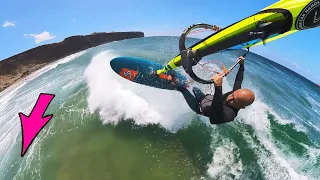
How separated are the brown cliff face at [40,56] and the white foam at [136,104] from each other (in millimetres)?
33305

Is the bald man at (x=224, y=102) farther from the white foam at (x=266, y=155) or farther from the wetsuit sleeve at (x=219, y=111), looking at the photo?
the white foam at (x=266, y=155)

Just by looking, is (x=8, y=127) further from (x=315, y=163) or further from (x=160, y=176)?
(x=315, y=163)

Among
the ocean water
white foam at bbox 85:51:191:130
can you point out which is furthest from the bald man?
white foam at bbox 85:51:191:130

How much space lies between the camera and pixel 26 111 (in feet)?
46.6

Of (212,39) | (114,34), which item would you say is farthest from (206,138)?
(114,34)

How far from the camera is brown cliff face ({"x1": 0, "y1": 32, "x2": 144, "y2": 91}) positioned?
152ft

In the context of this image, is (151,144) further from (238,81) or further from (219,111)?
(219,111)

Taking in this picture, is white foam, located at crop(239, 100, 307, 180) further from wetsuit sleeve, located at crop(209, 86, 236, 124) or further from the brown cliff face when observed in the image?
the brown cliff face

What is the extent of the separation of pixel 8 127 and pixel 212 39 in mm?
11835

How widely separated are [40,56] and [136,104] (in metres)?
55.7

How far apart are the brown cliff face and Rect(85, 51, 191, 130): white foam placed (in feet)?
109

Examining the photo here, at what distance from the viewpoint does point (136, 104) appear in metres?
10.9

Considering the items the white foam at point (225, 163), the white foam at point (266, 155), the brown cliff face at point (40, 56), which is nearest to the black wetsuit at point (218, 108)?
the white foam at point (225, 163)

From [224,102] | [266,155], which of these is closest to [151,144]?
[266,155]
